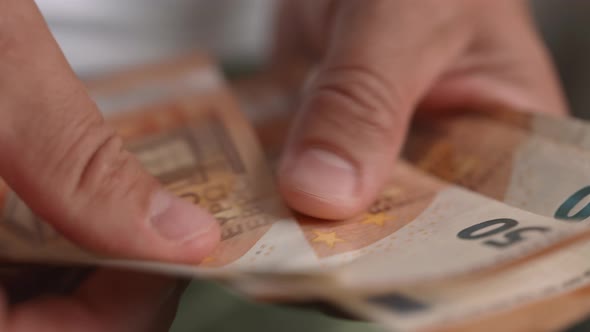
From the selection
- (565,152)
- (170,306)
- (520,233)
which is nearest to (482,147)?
(565,152)

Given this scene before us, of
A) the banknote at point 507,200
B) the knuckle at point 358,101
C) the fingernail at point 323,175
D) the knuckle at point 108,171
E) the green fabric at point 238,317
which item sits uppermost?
the knuckle at point 108,171

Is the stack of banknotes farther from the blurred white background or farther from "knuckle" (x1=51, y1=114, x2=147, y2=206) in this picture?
the blurred white background

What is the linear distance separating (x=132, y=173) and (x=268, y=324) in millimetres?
163

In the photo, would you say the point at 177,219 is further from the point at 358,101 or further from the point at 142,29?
the point at 142,29

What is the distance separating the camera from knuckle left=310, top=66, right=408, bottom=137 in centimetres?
41

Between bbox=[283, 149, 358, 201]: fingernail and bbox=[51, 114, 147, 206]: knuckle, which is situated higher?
bbox=[51, 114, 147, 206]: knuckle

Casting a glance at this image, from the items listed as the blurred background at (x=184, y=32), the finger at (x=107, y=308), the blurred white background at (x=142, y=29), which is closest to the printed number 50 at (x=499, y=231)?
the finger at (x=107, y=308)

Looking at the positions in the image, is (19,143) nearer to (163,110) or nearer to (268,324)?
(268,324)

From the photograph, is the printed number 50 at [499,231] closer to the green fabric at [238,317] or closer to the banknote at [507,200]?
the banknote at [507,200]

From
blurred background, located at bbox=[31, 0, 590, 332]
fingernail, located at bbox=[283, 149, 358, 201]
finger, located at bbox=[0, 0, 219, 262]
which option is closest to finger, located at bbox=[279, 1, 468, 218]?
fingernail, located at bbox=[283, 149, 358, 201]

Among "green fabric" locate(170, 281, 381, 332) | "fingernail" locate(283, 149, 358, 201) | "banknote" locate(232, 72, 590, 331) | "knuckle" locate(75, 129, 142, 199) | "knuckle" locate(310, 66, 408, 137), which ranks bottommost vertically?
"green fabric" locate(170, 281, 381, 332)

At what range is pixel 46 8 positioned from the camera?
0.73 m

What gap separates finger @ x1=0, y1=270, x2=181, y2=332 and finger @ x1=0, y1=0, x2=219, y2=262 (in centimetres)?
7

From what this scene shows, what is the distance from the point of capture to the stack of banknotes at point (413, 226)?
267 millimetres
